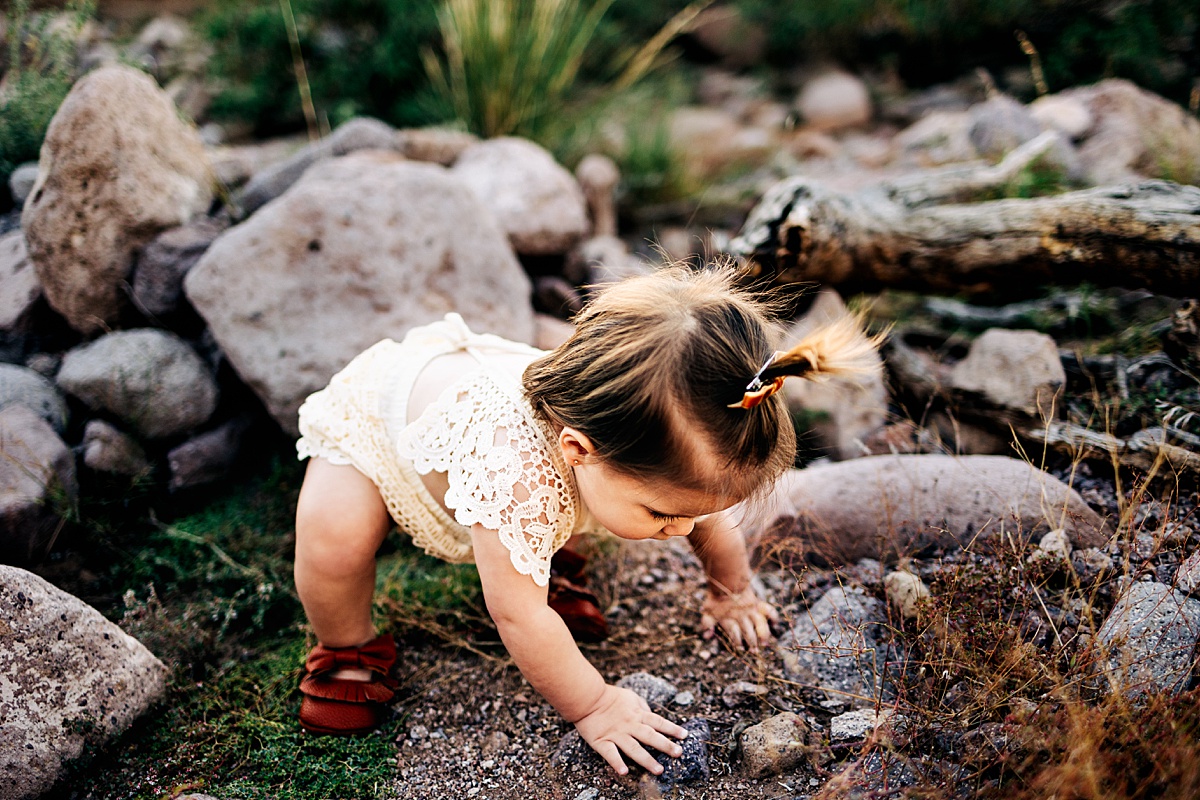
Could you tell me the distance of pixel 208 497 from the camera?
241 cm

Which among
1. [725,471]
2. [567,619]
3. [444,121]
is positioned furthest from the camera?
[444,121]

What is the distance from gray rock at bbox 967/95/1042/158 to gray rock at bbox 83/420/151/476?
3779mm

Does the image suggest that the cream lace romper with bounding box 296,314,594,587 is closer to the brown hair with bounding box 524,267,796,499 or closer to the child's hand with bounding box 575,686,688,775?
the brown hair with bounding box 524,267,796,499

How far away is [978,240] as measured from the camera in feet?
7.88

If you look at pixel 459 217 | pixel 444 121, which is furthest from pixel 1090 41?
pixel 459 217

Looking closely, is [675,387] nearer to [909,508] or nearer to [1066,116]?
[909,508]

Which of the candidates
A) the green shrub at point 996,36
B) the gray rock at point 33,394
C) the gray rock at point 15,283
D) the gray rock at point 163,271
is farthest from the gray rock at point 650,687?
the green shrub at point 996,36

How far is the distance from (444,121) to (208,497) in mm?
2596

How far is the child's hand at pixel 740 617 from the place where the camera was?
6.10 ft

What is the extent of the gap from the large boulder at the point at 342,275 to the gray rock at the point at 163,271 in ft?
0.53

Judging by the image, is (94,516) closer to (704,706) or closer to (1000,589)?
(704,706)

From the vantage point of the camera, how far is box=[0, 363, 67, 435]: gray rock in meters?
2.21

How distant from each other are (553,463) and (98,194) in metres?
1.89

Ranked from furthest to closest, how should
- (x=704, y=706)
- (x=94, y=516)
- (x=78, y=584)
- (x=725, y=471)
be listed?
(x=94, y=516) < (x=78, y=584) < (x=704, y=706) < (x=725, y=471)
